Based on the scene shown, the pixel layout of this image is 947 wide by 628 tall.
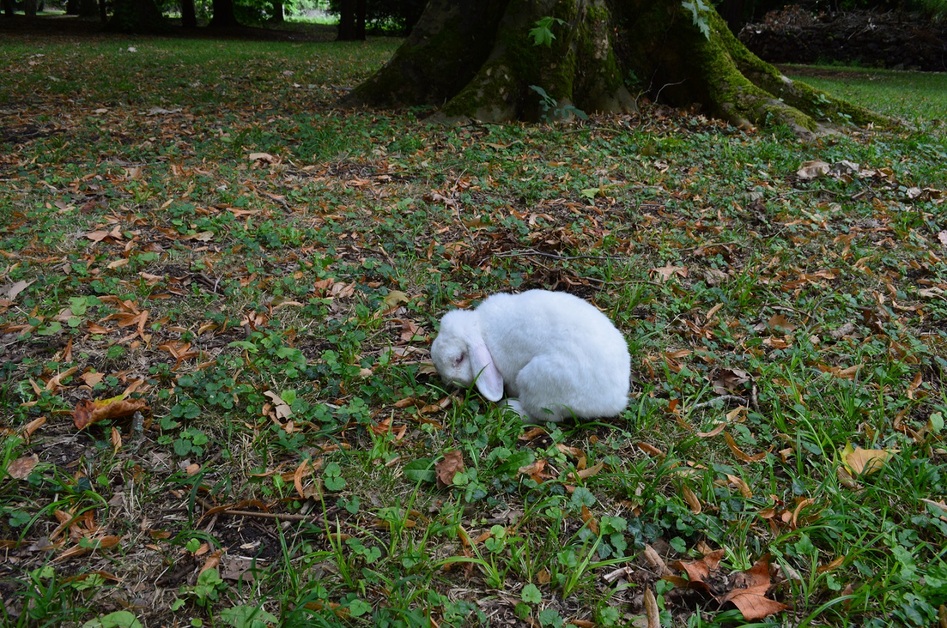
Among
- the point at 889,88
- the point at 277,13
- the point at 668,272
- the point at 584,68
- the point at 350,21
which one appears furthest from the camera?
the point at 277,13

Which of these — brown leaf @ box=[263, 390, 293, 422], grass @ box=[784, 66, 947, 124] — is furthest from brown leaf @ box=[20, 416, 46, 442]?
grass @ box=[784, 66, 947, 124]

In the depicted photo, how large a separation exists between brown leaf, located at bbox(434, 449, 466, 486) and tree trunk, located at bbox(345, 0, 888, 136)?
467cm

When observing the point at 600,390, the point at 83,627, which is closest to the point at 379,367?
the point at 600,390

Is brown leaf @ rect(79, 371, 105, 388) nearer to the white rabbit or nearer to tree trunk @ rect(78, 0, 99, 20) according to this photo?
the white rabbit

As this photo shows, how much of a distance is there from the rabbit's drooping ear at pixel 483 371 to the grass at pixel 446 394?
0.08 m

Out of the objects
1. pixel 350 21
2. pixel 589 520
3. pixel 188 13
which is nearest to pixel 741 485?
pixel 589 520

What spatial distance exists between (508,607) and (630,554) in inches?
18.6

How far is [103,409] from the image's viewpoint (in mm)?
2379

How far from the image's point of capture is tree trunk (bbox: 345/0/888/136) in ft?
20.4

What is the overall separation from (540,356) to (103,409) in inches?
69.9

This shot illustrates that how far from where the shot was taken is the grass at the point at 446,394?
6.10 ft

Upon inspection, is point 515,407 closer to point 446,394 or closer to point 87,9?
point 446,394

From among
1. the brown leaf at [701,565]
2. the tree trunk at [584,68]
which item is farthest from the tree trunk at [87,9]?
the brown leaf at [701,565]

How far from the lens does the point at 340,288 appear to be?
11.4 feet
